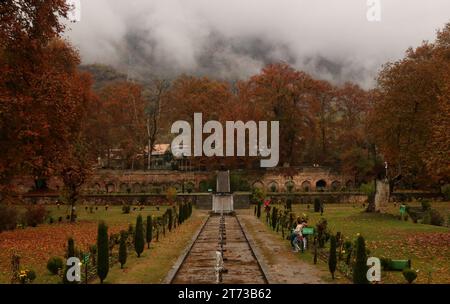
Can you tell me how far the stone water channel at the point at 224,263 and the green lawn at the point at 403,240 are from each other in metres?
4.50

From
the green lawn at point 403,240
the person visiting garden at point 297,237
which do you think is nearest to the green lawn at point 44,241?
the person visiting garden at point 297,237

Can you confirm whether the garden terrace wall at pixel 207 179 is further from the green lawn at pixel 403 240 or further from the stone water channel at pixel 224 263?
the stone water channel at pixel 224 263

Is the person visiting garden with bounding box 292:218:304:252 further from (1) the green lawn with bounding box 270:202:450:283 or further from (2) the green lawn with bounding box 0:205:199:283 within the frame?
(2) the green lawn with bounding box 0:205:199:283

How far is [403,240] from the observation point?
25.5 m

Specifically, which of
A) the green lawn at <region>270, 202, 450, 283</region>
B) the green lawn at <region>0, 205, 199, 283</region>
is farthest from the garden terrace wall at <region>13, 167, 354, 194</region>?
the green lawn at <region>0, 205, 199, 283</region>

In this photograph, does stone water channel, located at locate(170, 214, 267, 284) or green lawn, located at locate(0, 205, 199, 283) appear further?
green lawn, located at locate(0, 205, 199, 283)

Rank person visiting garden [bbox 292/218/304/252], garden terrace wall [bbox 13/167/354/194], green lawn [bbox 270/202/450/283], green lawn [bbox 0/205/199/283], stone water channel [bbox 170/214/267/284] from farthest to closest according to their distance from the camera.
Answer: garden terrace wall [bbox 13/167/354/194] → person visiting garden [bbox 292/218/304/252] → green lawn [bbox 0/205/199/283] → green lawn [bbox 270/202/450/283] → stone water channel [bbox 170/214/267/284]

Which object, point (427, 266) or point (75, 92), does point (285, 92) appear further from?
point (427, 266)

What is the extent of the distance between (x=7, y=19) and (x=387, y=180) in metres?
27.4

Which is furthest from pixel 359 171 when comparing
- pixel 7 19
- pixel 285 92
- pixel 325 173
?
pixel 7 19

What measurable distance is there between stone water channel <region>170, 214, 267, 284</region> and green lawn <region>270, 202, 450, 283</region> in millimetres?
4503

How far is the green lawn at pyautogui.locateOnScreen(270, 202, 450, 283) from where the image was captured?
1759 centimetres

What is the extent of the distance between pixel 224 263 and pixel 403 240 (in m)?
10.5

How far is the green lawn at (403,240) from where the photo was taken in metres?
17.6
